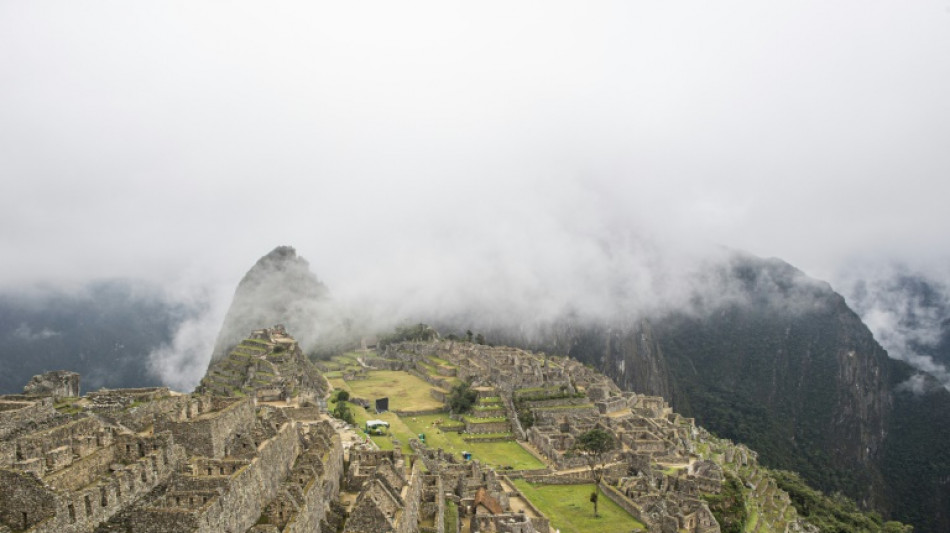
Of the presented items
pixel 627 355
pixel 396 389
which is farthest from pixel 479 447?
pixel 627 355

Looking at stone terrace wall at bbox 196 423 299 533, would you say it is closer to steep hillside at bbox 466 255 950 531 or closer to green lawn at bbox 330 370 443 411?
green lawn at bbox 330 370 443 411

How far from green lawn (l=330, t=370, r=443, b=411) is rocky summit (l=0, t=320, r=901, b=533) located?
0.41m

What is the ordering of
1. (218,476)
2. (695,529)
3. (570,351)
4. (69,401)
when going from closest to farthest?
1. (218,476)
2. (69,401)
3. (695,529)
4. (570,351)

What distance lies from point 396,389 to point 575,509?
3313 cm

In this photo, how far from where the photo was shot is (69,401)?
24.0m

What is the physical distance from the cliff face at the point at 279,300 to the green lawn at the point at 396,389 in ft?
60.4

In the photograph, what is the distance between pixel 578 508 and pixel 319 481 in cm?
2448

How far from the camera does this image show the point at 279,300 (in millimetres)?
97375

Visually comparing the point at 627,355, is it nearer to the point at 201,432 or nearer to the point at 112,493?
the point at 201,432

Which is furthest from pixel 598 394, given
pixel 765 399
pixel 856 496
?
pixel 765 399

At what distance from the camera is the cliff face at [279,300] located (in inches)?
3442

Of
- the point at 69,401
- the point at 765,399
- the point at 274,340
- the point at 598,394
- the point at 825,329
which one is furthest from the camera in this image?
the point at 825,329

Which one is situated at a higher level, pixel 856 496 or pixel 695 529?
pixel 695 529

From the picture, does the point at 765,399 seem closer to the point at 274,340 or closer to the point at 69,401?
the point at 274,340
